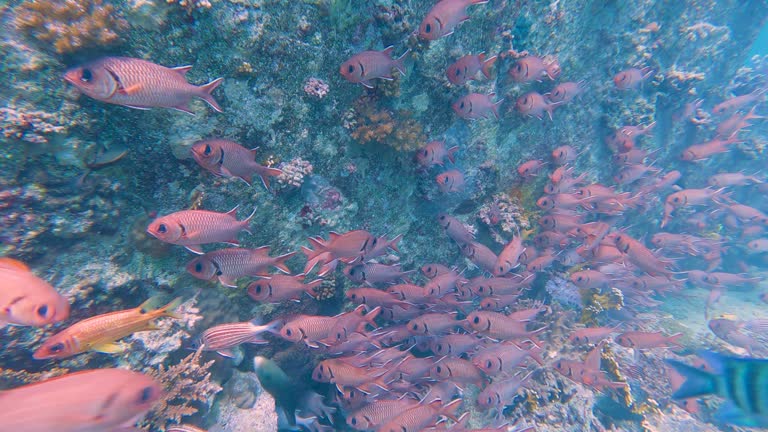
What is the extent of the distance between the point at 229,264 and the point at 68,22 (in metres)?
2.55

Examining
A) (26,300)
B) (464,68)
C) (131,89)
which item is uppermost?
(464,68)

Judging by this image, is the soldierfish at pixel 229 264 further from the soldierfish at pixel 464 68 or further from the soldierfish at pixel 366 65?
the soldierfish at pixel 464 68

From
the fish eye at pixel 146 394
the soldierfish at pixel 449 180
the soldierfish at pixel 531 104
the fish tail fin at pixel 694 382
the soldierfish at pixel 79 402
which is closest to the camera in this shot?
the soldierfish at pixel 79 402

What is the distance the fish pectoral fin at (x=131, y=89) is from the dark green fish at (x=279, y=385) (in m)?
3.71

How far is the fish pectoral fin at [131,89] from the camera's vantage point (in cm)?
242

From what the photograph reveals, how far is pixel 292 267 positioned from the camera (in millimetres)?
4797

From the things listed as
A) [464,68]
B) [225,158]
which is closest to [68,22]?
[225,158]

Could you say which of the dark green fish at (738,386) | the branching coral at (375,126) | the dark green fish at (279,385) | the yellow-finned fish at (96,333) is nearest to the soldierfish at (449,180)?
the branching coral at (375,126)

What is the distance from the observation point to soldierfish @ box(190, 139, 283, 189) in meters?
3.11

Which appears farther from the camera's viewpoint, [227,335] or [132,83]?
[227,335]

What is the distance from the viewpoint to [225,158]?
10.6 feet

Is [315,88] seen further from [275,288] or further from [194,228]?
[275,288]

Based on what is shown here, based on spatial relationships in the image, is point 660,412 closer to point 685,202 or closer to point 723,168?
point 685,202

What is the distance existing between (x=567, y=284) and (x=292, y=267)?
22.1 ft
